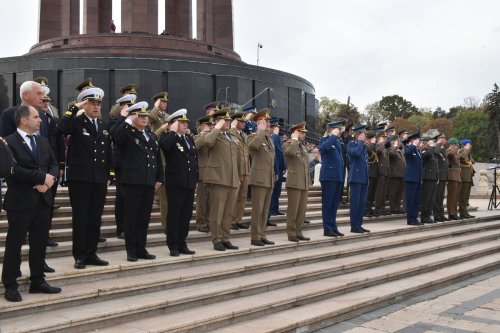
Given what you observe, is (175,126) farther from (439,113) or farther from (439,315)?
(439,113)

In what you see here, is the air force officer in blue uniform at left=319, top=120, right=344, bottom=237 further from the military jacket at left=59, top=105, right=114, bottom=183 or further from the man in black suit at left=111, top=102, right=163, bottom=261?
the military jacket at left=59, top=105, right=114, bottom=183

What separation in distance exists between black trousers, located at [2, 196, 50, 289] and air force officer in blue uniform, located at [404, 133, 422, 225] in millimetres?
8487

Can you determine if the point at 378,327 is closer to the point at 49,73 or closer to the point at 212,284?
the point at 212,284

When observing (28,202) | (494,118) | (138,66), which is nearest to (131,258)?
(28,202)

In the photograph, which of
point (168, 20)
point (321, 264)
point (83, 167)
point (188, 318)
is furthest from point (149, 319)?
point (168, 20)

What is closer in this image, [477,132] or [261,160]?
[261,160]

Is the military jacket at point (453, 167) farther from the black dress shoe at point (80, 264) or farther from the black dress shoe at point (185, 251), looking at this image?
the black dress shoe at point (80, 264)

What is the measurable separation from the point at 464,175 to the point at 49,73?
46.2 feet

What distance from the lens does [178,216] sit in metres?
7.12

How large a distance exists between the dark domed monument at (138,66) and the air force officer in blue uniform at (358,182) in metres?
10.9

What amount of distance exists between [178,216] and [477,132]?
58.1 metres

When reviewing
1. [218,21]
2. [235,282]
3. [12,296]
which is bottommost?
[235,282]

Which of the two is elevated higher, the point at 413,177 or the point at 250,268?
the point at 413,177

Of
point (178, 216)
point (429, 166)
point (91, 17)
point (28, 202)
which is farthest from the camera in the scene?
point (91, 17)
